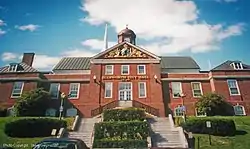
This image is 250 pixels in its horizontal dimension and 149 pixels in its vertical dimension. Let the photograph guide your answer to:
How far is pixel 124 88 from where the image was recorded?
32.5m

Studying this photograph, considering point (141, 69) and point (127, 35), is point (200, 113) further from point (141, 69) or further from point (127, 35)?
point (127, 35)

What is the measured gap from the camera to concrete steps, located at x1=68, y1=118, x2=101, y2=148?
20.5 m

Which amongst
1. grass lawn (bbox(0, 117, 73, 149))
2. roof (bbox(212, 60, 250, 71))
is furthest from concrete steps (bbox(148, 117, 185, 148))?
roof (bbox(212, 60, 250, 71))

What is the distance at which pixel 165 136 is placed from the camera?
20719mm

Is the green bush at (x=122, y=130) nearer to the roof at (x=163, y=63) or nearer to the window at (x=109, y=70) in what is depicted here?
the window at (x=109, y=70)

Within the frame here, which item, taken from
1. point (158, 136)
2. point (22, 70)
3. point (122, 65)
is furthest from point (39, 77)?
point (158, 136)

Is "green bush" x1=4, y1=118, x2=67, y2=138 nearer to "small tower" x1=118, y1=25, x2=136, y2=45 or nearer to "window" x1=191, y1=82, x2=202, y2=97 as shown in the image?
"window" x1=191, y1=82, x2=202, y2=97

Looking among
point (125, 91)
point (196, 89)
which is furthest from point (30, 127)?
point (196, 89)

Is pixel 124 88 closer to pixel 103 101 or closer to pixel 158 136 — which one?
pixel 103 101

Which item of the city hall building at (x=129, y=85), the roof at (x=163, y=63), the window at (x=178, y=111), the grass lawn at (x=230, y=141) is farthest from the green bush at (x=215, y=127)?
the roof at (x=163, y=63)

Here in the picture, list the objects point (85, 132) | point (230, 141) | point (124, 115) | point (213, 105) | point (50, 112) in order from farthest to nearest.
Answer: point (50, 112)
point (213, 105)
point (124, 115)
point (85, 132)
point (230, 141)

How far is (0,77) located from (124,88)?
17.0 metres

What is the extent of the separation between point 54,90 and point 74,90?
2753 millimetres

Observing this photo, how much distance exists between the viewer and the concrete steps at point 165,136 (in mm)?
18964
